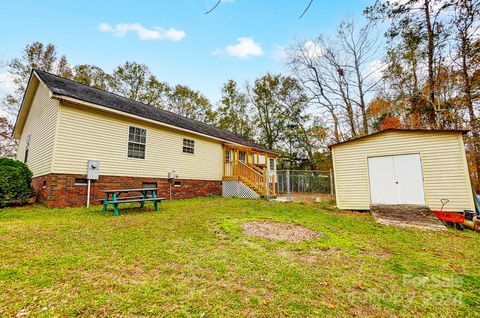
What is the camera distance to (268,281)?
109 inches

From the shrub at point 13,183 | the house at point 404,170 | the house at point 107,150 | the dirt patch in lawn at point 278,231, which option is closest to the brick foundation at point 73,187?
the house at point 107,150

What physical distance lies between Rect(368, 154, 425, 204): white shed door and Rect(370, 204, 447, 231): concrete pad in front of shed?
1.23 ft

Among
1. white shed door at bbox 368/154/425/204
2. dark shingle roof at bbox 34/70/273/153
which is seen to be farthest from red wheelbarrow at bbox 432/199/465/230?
dark shingle roof at bbox 34/70/273/153

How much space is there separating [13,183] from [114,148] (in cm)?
321

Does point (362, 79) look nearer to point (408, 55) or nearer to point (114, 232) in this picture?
point (408, 55)

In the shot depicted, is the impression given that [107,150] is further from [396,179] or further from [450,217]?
[450,217]

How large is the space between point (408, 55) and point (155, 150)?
1665 centimetres

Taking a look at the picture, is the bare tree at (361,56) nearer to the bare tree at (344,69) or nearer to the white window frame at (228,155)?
the bare tree at (344,69)

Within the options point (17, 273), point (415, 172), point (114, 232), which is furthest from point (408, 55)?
point (17, 273)

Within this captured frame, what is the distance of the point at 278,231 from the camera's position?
529 cm

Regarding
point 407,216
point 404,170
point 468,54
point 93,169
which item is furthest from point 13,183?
point 468,54

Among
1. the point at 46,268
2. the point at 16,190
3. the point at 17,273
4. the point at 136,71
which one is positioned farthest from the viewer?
the point at 136,71

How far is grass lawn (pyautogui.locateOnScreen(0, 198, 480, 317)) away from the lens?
7.22 feet

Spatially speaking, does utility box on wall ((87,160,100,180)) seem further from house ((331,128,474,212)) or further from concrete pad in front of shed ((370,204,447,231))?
concrete pad in front of shed ((370,204,447,231))
